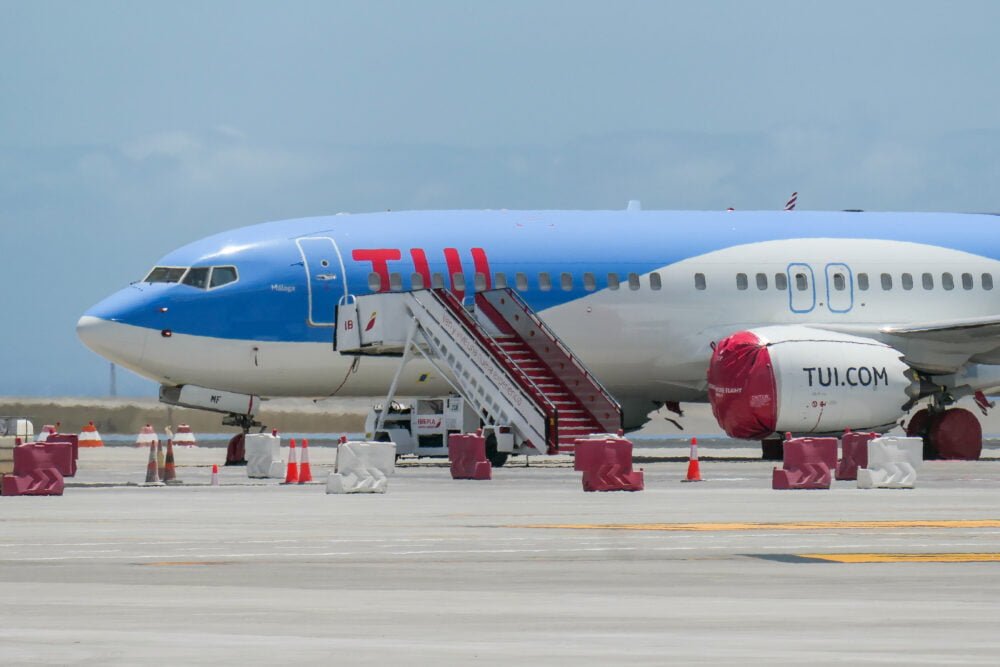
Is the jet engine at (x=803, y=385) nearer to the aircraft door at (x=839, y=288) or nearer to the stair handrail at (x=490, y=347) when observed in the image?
the aircraft door at (x=839, y=288)

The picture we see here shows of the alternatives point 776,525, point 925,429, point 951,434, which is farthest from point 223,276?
point 776,525

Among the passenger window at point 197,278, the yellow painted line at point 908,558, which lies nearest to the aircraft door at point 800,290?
the passenger window at point 197,278

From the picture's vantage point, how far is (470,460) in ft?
97.0

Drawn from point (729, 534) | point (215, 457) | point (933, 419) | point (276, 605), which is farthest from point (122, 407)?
point (276, 605)

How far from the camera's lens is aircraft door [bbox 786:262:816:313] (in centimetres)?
3872

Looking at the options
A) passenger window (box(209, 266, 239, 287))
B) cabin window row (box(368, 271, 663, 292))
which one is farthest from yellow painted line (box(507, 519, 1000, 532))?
passenger window (box(209, 266, 239, 287))

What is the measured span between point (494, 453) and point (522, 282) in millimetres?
3889

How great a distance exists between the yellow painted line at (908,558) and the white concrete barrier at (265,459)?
16.6m

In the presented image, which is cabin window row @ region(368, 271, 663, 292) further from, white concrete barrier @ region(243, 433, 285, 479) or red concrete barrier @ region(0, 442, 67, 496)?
red concrete barrier @ region(0, 442, 67, 496)

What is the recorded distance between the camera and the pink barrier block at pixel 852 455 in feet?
96.8

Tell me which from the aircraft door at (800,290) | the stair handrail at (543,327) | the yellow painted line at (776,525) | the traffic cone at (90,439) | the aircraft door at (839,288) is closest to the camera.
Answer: the yellow painted line at (776,525)

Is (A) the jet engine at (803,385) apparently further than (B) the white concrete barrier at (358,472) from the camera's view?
Yes

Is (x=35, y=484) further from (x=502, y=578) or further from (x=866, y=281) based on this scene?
(x=866, y=281)

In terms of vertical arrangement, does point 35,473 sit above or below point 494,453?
below
